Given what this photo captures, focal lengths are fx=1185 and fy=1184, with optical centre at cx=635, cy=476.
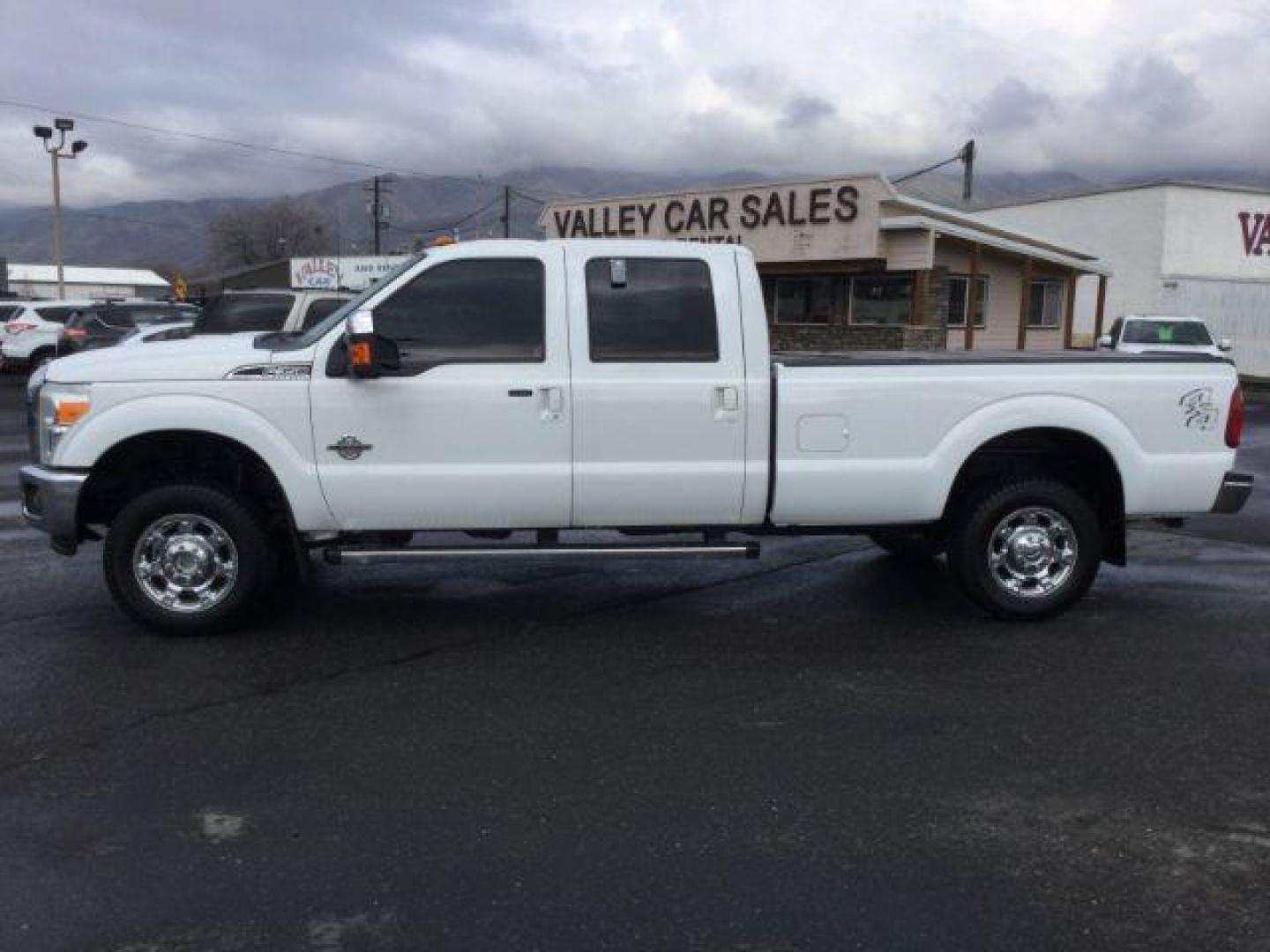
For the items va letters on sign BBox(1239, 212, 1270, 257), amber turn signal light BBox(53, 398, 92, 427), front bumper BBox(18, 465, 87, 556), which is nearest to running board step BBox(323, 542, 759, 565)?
front bumper BBox(18, 465, 87, 556)

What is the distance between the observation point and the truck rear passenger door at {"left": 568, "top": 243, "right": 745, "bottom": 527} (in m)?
5.93

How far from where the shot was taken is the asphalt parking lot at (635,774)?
338 centimetres

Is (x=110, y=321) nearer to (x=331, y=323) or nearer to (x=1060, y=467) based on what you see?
(x=331, y=323)

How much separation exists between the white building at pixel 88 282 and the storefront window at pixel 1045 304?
88.5m

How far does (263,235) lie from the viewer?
12025 cm

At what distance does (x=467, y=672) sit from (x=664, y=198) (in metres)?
26.2

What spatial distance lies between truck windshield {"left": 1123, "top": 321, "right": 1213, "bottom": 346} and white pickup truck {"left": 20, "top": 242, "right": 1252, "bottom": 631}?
57.4 ft

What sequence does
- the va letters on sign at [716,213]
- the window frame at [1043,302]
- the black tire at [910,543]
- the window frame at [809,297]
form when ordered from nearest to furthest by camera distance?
the black tire at [910,543]
the va letters on sign at [716,213]
the window frame at [809,297]
the window frame at [1043,302]

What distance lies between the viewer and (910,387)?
6.09m

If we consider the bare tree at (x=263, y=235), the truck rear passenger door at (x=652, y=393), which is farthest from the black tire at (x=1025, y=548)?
the bare tree at (x=263, y=235)

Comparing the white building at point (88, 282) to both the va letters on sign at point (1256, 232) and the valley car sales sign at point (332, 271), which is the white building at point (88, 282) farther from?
the va letters on sign at point (1256, 232)

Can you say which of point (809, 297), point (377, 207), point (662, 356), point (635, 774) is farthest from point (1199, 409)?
point (377, 207)

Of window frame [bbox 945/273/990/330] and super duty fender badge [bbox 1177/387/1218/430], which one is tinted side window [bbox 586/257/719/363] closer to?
super duty fender badge [bbox 1177/387/1218/430]

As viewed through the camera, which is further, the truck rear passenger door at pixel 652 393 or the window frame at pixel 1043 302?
the window frame at pixel 1043 302
